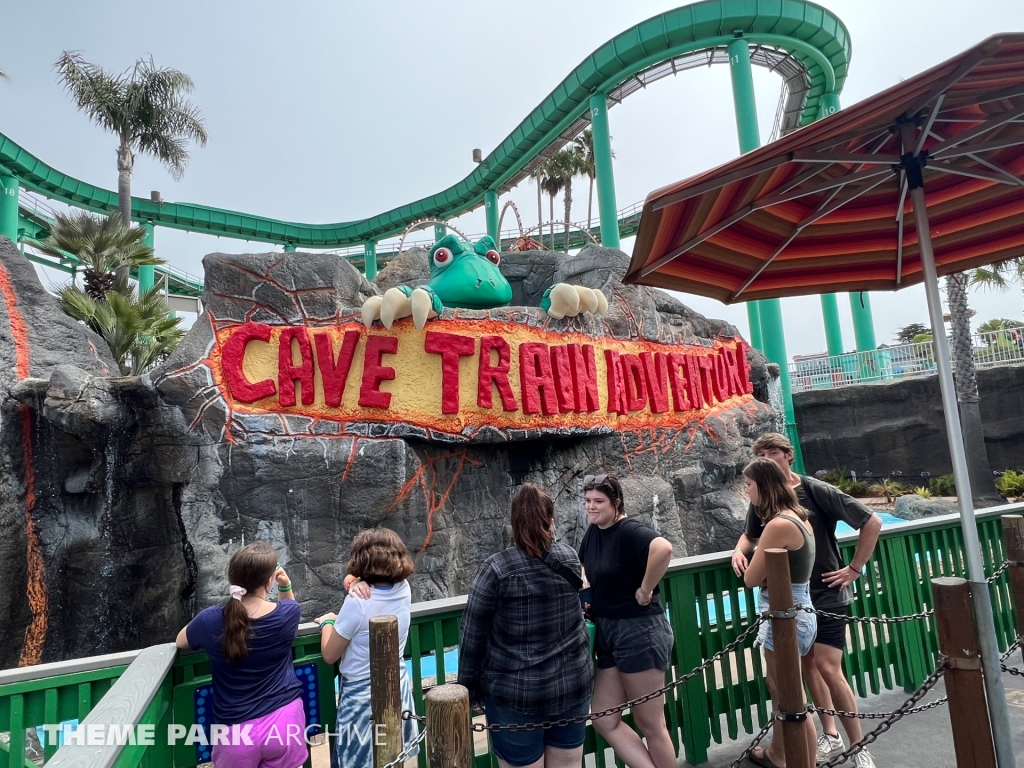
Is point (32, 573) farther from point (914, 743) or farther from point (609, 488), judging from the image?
point (914, 743)

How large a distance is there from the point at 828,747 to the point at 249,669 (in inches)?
94.8

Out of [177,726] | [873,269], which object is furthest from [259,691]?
[873,269]

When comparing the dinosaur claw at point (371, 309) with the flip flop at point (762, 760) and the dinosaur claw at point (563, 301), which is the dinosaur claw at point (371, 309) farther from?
the flip flop at point (762, 760)

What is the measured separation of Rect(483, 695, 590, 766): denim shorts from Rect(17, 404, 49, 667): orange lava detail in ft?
18.8

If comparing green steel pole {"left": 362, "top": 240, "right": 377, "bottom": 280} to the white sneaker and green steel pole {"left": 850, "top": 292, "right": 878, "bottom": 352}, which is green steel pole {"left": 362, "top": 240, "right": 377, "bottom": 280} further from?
the white sneaker

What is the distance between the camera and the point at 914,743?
2.93 metres

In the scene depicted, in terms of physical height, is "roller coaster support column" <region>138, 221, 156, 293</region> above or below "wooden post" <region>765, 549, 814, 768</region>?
above

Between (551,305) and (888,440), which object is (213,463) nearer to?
(551,305)

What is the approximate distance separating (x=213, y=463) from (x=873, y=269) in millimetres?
5083

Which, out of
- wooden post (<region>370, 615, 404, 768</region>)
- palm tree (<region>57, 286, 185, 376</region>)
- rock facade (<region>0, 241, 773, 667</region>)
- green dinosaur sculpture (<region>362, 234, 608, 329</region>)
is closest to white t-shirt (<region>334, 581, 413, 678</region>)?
wooden post (<region>370, 615, 404, 768</region>)

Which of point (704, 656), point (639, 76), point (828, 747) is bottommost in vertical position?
point (828, 747)

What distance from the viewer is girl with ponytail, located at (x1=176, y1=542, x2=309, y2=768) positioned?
2.07 metres

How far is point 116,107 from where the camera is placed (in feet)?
44.9

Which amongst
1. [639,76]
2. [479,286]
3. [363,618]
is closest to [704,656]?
[363,618]
